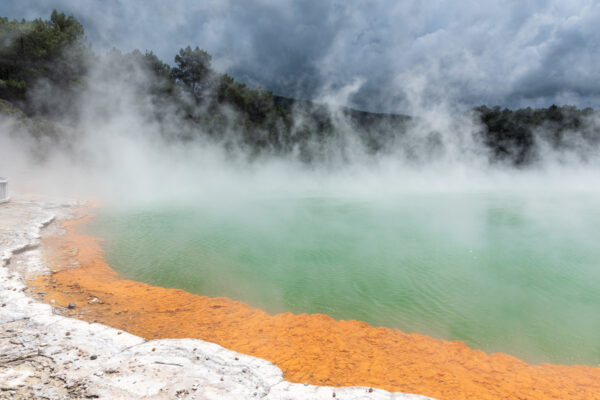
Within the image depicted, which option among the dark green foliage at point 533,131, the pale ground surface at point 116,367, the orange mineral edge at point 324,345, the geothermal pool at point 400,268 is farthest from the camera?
the dark green foliage at point 533,131

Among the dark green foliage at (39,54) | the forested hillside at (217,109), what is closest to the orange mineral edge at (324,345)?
the forested hillside at (217,109)

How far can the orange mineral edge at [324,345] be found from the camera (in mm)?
2936

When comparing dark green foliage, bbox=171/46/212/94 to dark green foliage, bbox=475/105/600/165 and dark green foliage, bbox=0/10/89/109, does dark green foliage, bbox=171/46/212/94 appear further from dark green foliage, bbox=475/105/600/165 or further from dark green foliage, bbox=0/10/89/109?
dark green foliage, bbox=475/105/600/165

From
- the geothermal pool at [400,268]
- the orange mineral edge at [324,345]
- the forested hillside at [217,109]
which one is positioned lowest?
the orange mineral edge at [324,345]

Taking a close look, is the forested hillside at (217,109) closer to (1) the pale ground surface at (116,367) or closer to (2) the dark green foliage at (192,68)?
(2) the dark green foliage at (192,68)

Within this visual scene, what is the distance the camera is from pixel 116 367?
2.44m

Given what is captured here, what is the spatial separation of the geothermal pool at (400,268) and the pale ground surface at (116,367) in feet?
6.49

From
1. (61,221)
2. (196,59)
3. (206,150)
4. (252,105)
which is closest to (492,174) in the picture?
(252,105)

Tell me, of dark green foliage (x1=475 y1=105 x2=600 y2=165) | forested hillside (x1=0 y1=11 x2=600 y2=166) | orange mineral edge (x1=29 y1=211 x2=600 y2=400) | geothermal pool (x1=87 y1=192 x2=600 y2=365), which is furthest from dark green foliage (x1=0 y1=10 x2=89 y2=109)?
dark green foliage (x1=475 y1=105 x2=600 y2=165)

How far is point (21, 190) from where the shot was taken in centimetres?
1384

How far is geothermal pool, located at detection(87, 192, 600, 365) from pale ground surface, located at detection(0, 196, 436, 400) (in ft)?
6.49

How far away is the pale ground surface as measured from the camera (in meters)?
2.19

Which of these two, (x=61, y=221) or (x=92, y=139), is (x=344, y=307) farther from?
(x=92, y=139)

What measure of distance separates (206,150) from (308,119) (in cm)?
1369
